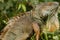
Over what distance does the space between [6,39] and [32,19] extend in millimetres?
650

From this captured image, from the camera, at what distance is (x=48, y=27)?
15.9 feet

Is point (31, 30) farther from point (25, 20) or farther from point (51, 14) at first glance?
point (51, 14)

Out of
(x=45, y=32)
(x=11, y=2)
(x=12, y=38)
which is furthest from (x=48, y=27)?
(x=11, y=2)

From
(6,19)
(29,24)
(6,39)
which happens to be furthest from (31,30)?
(6,19)

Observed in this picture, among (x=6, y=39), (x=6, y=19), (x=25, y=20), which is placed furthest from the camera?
(x=6, y=19)

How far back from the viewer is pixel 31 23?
4.74m

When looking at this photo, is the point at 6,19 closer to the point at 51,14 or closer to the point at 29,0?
the point at 29,0

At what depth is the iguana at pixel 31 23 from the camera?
4543 mm

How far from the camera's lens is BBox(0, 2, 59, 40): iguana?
454 centimetres

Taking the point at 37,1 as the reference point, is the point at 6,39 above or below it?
below

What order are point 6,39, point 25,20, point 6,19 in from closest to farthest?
1. point 6,39
2. point 25,20
3. point 6,19

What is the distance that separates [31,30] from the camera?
464 centimetres

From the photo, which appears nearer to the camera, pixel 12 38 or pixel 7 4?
pixel 12 38

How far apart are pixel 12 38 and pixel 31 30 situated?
14.1 inches
